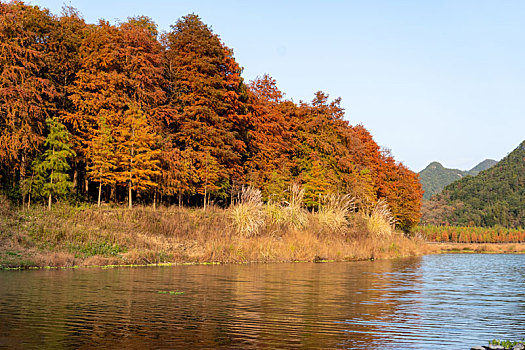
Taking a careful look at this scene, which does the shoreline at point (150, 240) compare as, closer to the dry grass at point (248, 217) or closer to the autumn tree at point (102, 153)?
the dry grass at point (248, 217)

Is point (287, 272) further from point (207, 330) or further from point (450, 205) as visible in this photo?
point (450, 205)

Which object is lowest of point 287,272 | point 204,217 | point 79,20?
A: point 287,272

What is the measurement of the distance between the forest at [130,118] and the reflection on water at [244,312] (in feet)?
49.6

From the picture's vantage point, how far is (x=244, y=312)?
1344cm

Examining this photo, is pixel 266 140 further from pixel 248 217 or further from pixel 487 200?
pixel 487 200

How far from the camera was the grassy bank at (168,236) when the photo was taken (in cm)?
2736

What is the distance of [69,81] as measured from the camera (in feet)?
139

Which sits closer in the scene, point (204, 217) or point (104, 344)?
point (104, 344)

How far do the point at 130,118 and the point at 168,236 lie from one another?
31.8 feet

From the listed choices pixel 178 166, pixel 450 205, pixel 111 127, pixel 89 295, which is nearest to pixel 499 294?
pixel 89 295

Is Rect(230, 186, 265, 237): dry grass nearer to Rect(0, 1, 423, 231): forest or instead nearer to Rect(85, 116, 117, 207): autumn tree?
Rect(0, 1, 423, 231): forest

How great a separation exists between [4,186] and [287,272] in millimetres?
23252

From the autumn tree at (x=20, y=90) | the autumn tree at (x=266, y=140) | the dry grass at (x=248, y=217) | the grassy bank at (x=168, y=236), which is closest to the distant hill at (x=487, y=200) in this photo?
the autumn tree at (x=266, y=140)

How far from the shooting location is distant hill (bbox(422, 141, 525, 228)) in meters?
154
